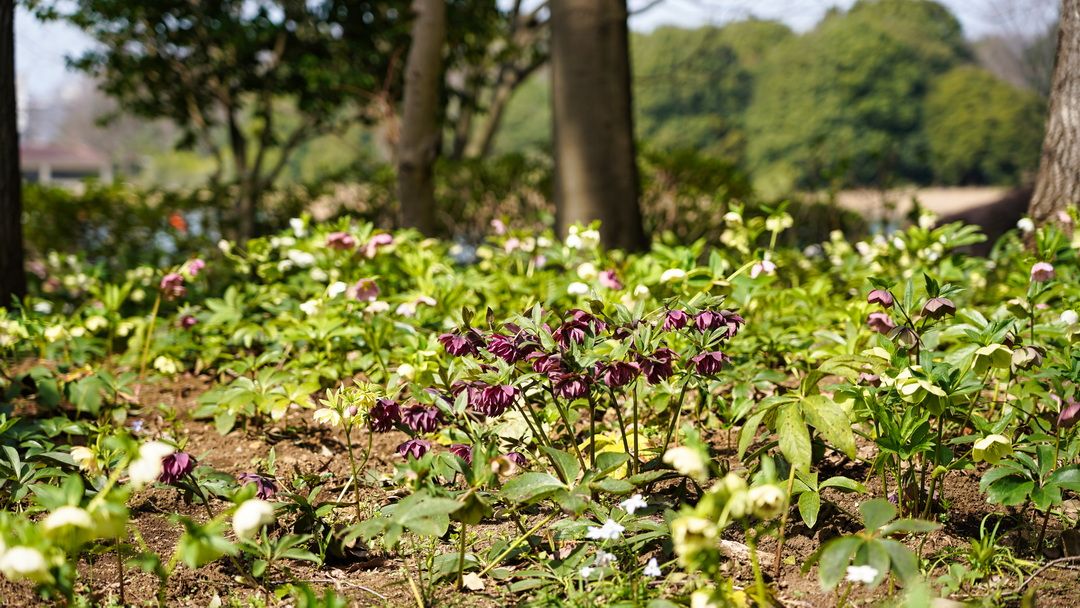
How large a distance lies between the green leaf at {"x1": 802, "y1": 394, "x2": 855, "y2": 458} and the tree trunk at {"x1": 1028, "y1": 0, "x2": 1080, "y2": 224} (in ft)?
7.51

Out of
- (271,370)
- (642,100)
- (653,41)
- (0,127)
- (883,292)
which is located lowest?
(271,370)

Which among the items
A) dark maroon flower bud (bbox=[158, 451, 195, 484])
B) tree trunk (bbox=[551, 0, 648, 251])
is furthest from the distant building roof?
dark maroon flower bud (bbox=[158, 451, 195, 484])

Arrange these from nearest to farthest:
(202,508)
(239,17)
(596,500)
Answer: (596,500), (202,508), (239,17)

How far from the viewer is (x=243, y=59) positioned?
7.45m

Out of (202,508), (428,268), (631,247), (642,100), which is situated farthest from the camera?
(642,100)

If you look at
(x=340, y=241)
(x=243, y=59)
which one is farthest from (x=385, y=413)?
(x=243, y=59)

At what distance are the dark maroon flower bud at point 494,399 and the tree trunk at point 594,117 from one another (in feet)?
9.28

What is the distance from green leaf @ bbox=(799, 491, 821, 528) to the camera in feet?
5.57

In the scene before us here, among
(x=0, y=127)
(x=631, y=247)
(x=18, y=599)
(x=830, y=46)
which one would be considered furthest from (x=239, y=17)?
(x=830, y=46)

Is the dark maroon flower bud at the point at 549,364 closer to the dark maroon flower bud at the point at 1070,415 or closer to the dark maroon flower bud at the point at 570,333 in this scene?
the dark maroon flower bud at the point at 570,333

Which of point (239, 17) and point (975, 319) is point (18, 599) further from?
point (239, 17)

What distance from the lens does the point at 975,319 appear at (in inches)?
78.2

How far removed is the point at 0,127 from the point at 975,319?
3788 millimetres

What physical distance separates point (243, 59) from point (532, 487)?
6911 millimetres
